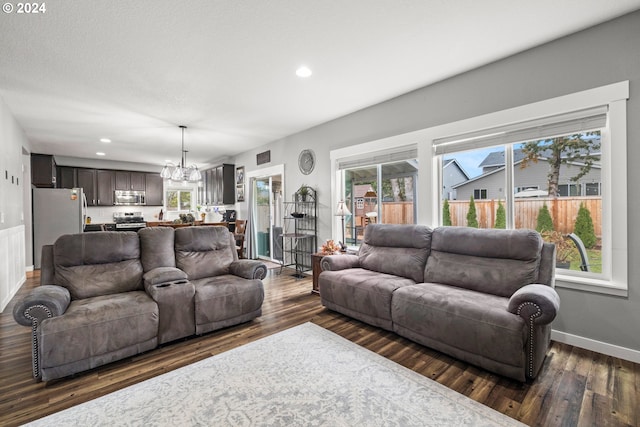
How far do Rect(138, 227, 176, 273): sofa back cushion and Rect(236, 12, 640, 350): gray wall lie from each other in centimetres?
320

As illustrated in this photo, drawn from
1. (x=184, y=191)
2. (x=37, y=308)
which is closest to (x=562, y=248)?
(x=37, y=308)

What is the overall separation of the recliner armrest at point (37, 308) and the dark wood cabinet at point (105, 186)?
6976 millimetres

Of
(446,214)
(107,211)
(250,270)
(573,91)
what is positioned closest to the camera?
(573,91)

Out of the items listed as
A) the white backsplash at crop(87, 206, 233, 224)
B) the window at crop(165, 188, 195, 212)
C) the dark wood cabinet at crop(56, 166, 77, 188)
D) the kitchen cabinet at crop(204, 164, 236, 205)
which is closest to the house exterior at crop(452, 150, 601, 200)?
the kitchen cabinet at crop(204, 164, 236, 205)

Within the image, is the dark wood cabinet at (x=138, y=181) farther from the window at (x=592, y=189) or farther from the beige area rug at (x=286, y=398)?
the window at (x=592, y=189)

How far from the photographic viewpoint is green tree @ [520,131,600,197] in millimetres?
2525

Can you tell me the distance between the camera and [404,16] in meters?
2.22

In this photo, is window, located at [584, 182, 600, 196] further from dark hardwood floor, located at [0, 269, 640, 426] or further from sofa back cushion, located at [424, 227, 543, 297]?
dark hardwood floor, located at [0, 269, 640, 426]

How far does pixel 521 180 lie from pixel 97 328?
13.4 feet

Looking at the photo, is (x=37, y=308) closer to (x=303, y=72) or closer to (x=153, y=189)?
(x=303, y=72)

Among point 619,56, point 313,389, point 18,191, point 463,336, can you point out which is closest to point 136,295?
point 313,389

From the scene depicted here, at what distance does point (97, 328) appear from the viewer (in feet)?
7.22

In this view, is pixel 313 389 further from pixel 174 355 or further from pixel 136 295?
pixel 136 295

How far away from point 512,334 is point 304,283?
10.4ft
